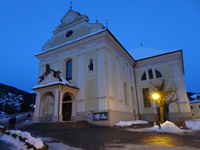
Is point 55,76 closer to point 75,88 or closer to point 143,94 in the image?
point 75,88

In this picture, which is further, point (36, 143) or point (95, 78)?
point (95, 78)

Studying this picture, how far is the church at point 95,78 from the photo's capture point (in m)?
16.2

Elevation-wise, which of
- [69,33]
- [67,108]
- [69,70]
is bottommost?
[67,108]

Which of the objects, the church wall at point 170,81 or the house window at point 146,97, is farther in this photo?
the house window at point 146,97

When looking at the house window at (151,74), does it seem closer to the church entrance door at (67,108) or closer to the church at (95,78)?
the church at (95,78)

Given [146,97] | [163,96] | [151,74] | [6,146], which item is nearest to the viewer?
[6,146]

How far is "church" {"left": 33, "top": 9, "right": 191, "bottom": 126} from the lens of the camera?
1622 centimetres

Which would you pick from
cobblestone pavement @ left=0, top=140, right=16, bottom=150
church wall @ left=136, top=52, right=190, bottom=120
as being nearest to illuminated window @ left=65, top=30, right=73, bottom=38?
church wall @ left=136, top=52, right=190, bottom=120

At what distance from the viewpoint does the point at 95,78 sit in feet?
56.7

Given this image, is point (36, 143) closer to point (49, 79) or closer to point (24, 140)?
point (24, 140)

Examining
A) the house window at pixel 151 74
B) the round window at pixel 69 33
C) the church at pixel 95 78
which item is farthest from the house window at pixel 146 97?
the round window at pixel 69 33

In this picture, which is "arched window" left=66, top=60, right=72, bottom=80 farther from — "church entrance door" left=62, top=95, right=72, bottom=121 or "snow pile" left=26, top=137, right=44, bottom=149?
"snow pile" left=26, top=137, right=44, bottom=149

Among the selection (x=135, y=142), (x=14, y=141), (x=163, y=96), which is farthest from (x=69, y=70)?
(x=14, y=141)

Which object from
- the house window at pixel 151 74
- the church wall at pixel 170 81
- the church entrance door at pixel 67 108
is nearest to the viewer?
the church entrance door at pixel 67 108
